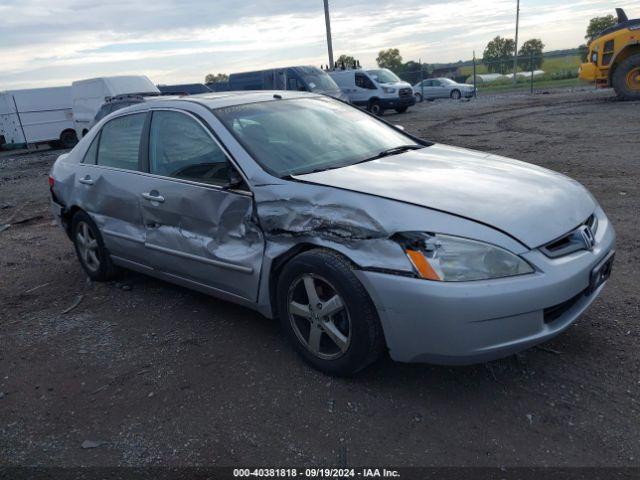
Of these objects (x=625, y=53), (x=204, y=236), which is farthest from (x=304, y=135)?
(x=625, y=53)

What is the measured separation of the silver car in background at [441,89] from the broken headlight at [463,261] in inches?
1088

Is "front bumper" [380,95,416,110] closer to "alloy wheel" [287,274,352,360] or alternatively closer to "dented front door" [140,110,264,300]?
"dented front door" [140,110,264,300]

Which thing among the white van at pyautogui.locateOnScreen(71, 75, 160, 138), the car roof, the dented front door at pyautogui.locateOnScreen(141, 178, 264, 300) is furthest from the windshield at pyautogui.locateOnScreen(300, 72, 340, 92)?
the dented front door at pyautogui.locateOnScreen(141, 178, 264, 300)

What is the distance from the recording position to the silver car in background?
2995 cm

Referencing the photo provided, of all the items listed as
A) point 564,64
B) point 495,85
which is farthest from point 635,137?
point 564,64

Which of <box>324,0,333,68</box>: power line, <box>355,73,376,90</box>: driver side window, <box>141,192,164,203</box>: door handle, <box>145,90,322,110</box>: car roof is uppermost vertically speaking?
<box>324,0,333,68</box>: power line

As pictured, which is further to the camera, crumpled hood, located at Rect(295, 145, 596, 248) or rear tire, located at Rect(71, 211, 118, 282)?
rear tire, located at Rect(71, 211, 118, 282)

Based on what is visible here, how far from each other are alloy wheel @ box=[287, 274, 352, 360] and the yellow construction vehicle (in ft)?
56.1

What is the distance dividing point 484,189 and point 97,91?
16762 mm

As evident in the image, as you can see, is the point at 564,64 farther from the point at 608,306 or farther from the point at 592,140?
the point at 608,306

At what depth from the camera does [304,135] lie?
3932 mm

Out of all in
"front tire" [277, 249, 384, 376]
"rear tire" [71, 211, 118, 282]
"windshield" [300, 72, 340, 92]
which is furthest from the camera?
"windshield" [300, 72, 340, 92]

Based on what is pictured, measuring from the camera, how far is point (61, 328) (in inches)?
172

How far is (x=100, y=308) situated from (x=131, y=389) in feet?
4.99
